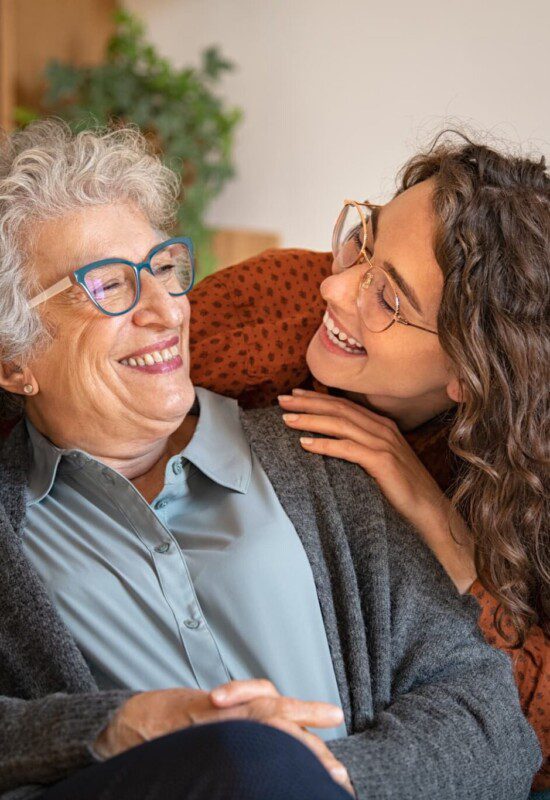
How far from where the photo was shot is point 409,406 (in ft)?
6.31

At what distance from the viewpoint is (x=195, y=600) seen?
61.9 inches

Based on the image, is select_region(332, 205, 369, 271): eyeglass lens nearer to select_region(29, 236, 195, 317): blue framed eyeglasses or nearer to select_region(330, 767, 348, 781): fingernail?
select_region(29, 236, 195, 317): blue framed eyeglasses

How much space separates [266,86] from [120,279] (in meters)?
3.06

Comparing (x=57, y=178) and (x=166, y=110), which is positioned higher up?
(x=57, y=178)

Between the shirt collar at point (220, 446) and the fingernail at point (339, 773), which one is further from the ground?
the shirt collar at point (220, 446)

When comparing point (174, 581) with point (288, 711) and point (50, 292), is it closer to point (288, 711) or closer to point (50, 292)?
point (288, 711)

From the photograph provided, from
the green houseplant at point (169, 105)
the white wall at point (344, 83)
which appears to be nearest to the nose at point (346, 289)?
the white wall at point (344, 83)

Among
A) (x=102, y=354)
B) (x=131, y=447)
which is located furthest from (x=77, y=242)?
(x=131, y=447)

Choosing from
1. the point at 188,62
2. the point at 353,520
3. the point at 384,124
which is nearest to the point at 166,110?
the point at 188,62

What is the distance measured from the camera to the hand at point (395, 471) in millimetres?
1762

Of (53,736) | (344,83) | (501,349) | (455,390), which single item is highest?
(344,83)

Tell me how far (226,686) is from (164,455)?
0.64 metres

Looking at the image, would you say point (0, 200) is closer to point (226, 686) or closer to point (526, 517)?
point (226, 686)

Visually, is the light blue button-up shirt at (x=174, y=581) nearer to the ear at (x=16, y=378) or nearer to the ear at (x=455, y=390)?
the ear at (x=16, y=378)
